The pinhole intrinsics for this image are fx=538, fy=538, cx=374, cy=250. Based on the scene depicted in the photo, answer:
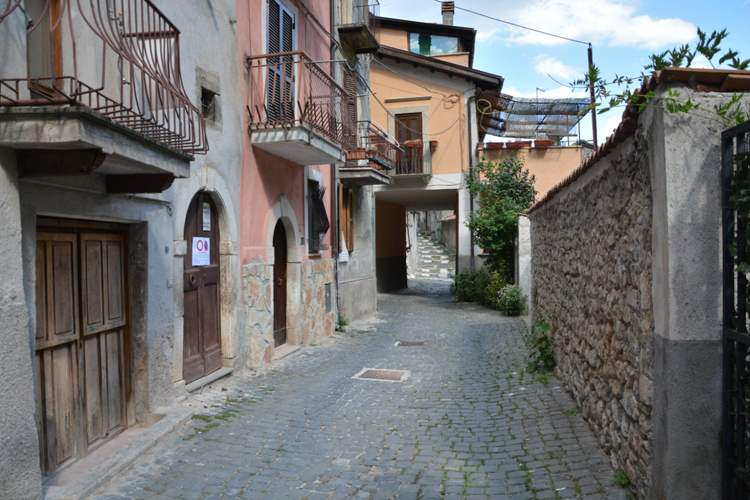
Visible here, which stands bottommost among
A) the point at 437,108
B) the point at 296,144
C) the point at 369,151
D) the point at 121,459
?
the point at 121,459

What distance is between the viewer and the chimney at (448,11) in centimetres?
2144

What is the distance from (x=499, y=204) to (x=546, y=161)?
2.64 metres

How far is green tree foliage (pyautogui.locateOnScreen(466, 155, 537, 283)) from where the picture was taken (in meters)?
15.0

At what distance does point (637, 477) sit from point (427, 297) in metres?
15.0

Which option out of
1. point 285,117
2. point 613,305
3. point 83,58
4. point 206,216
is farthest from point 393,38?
point 613,305

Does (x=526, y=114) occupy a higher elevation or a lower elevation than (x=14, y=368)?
higher

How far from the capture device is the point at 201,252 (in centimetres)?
670

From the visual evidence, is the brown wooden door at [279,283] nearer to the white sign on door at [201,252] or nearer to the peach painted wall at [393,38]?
the white sign on door at [201,252]

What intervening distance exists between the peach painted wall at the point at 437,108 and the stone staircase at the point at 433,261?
10102 mm

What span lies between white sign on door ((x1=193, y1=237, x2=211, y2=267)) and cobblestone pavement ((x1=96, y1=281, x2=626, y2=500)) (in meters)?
1.56

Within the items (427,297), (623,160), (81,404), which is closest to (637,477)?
(623,160)

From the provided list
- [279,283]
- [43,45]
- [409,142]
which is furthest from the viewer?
[409,142]

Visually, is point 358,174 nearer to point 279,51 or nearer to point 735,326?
point 279,51

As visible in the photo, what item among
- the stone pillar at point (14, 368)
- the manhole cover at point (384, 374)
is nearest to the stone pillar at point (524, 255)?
the manhole cover at point (384, 374)
